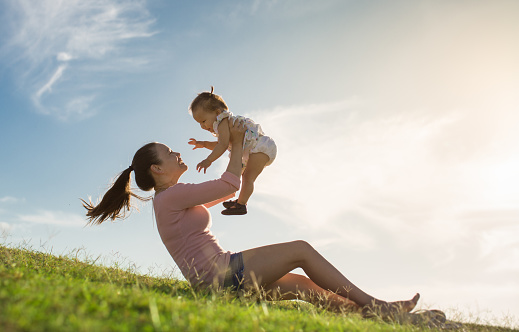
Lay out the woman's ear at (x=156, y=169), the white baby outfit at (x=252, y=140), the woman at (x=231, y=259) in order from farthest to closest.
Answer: the white baby outfit at (x=252, y=140)
the woman's ear at (x=156, y=169)
the woman at (x=231, y=259)

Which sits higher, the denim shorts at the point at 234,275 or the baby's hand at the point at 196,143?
the baby's hand at the point at 196,143

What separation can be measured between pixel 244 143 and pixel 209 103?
1033 mm

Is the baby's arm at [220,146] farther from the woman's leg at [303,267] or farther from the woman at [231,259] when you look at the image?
the woman's leg at [303,267]

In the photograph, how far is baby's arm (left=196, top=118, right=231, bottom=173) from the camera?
257 inches

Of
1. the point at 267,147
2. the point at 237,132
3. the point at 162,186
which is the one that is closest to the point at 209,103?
the point at 237,132

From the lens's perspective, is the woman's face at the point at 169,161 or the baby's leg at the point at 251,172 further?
the baby's leg at the point at 251,172

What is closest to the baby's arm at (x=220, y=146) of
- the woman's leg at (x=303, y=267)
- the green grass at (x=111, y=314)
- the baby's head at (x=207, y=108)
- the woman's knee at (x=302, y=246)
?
the baby's head at (x=207, y=108)

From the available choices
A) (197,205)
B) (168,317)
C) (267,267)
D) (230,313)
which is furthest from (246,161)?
(168,317)

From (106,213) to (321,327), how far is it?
4.16 metres

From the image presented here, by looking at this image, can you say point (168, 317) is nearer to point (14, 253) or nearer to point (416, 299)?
point (416, 299)

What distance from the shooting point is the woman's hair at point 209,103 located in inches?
291

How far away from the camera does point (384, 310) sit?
5188mm

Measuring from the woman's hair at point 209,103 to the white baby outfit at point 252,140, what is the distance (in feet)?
1.29

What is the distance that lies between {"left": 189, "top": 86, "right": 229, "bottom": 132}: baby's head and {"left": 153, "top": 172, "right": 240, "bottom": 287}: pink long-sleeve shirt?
7.22 feet
